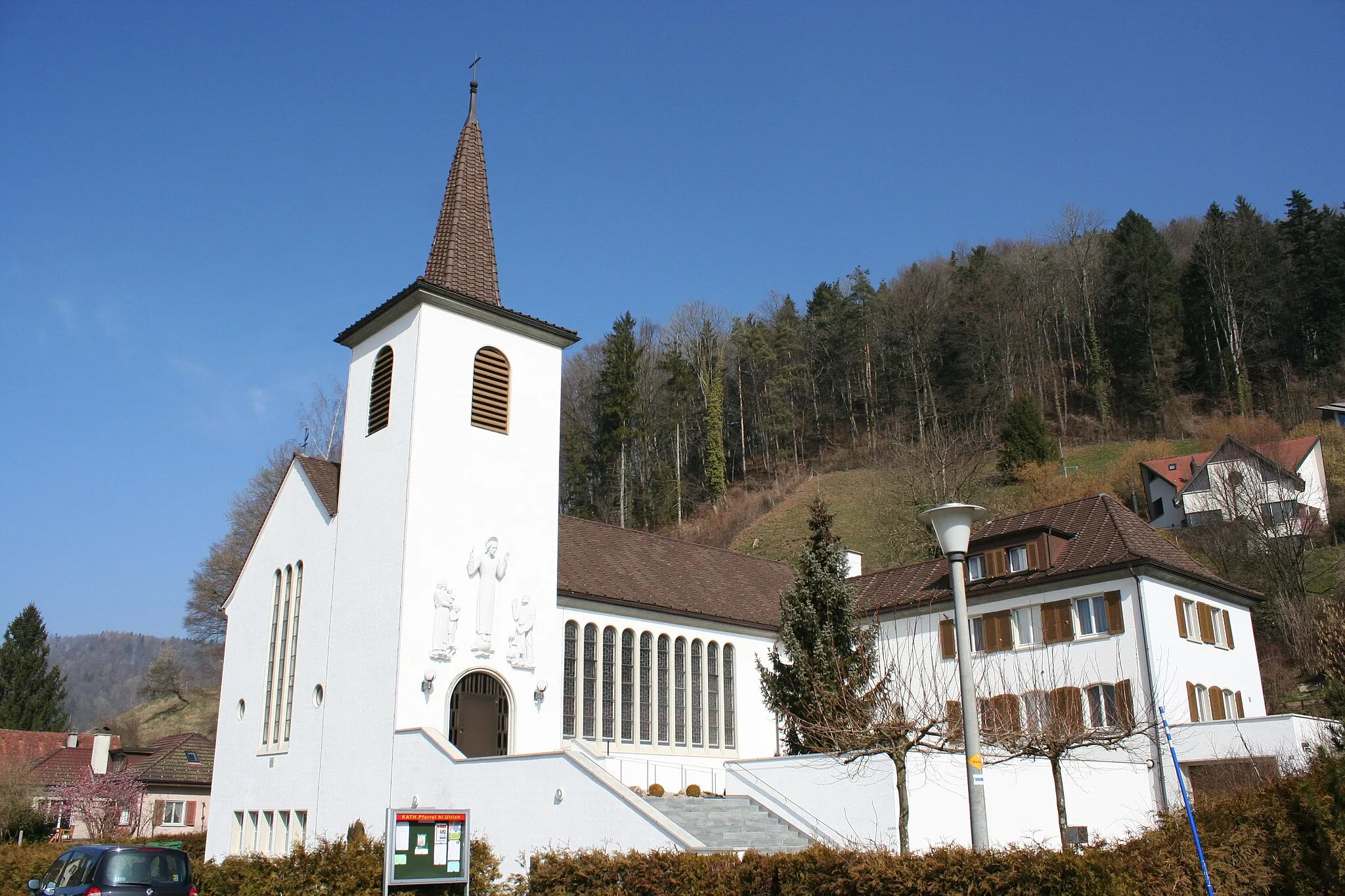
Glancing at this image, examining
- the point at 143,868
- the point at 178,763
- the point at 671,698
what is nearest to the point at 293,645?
the point at 671,698

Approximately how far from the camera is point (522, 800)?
1822 centimetres

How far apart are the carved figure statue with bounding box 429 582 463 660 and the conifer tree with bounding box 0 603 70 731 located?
47.3m

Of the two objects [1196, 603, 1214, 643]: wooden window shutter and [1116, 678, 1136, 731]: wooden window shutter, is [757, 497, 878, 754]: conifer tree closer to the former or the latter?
[1116, 678, 1136, 731]: wooden window shutter

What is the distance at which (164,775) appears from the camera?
40.3 m

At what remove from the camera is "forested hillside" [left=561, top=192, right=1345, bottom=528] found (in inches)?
2640

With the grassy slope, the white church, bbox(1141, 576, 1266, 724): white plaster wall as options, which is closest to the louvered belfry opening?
the white church

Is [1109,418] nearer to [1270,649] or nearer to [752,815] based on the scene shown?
[1270,649]

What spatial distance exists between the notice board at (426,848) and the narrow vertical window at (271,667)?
43.0ft

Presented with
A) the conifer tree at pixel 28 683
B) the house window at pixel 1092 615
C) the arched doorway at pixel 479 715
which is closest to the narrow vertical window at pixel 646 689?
the arched doorway at pixel 479 715

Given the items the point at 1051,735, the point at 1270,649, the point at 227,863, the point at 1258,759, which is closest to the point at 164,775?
the point at 227,863

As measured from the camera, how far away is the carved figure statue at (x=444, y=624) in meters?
21.8

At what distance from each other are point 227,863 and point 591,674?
424 inches

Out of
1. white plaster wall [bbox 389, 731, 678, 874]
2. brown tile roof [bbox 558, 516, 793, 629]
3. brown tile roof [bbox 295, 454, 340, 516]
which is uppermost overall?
brown tile roof [bbox 295, 454, 340, 516]

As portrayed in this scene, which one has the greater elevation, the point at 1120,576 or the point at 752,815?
the point at 1120,576
